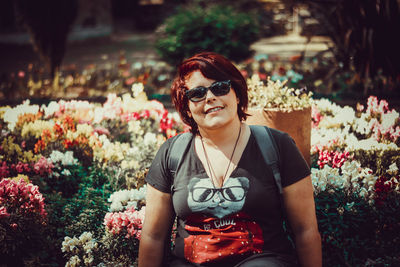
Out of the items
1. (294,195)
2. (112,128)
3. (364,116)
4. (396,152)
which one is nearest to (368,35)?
(364,116)

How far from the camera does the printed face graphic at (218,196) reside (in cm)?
230

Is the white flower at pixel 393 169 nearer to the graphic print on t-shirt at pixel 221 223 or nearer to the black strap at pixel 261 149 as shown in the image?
the black strap at pixel 261 149

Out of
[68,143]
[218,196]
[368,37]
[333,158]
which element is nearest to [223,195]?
[218,196]

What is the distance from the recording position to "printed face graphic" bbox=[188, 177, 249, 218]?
230 cm

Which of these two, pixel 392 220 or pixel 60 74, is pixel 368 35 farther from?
pixel 60 74

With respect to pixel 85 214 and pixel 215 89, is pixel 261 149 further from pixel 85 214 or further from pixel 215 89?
pixel 85 214

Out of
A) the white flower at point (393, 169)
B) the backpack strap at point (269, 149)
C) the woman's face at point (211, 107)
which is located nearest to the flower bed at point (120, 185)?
the white flower at point (393, 169)

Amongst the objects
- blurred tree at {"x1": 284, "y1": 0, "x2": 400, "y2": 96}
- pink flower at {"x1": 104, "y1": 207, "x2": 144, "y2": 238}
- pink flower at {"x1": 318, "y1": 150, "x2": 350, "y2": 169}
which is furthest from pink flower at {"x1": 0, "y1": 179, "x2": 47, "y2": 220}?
blurred tree at {"x1": 284, "y1": 0, "x2": 400, "y2": 96}

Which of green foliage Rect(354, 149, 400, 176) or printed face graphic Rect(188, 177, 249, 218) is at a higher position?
printed face graphic Rect(188, 177, 249, 218)

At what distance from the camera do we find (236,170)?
2375 mm

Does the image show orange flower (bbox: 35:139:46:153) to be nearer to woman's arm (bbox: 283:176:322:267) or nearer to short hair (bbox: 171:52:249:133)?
short hair (bbox: 171:52:249:133)

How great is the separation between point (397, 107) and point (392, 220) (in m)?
2.36

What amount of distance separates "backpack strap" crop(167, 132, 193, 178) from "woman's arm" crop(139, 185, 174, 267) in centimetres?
16

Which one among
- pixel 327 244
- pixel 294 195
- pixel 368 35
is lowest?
pixel 327 244
